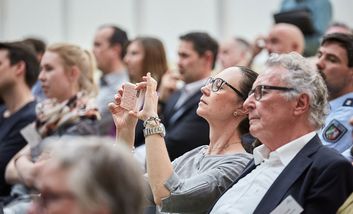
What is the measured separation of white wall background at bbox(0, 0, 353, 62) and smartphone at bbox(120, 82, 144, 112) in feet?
15.6

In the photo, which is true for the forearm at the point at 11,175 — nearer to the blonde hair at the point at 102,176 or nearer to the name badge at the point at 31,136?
the name badge at the point at 31,136

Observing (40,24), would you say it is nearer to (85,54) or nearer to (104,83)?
(104,83)

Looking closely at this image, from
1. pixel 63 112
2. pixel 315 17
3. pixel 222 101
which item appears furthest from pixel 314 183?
pixel 315 17

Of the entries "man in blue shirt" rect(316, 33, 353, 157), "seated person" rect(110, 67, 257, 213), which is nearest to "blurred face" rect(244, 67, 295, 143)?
"seated person" rect(110, 67, 257, 213)

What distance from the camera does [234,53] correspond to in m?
6.30

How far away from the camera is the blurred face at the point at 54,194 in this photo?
5.88ft

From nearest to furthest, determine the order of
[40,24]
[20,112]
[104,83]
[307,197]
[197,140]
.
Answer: [307,197]
[197,140]
[20,112]
[104,83]
[40,24]

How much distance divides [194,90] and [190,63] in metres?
0.30

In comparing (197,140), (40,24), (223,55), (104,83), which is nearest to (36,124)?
(197,140)

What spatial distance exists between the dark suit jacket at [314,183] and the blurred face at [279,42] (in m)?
2.35

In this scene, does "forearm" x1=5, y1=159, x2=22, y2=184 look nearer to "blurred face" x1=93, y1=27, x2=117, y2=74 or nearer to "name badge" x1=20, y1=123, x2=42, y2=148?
"name badge" x1=20, y1=123, x2=42, y2=148

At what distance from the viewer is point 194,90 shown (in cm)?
515

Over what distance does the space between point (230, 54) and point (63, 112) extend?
197 centimetres

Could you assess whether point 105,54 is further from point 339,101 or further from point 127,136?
point 127,136
